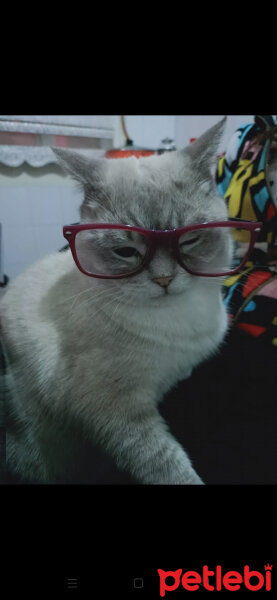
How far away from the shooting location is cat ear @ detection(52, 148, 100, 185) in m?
0.41

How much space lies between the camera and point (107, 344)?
1.66 feet

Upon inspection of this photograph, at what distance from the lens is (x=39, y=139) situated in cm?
43

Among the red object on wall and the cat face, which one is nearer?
the cat face

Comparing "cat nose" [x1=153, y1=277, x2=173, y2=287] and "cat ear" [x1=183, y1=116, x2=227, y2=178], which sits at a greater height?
"cat ear" [x1=183, y1=116, x2=227, y2=178]

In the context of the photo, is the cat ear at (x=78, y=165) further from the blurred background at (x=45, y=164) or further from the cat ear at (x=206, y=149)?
the cat ear at (x=206, y=149)

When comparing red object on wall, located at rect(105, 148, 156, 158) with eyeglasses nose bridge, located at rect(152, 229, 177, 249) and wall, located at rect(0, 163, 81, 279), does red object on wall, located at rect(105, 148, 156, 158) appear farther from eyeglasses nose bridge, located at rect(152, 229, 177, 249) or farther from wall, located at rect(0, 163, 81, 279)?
eyeglasses nose bridge, located at rect(152, 229, 177, 249)

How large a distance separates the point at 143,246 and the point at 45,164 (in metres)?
0.21
